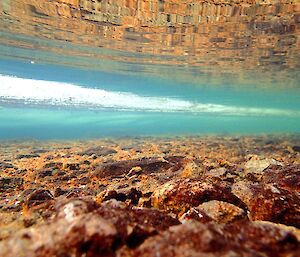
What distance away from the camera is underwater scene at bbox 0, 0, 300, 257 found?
7.99ft

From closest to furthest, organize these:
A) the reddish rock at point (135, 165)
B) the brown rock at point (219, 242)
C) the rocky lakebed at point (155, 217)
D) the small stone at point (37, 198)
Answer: the brown rock at point (219, 242) < the rocky lakebed at point (155, 217) < the small stone at point (37, 198) < the reddish rock at point (135, 165)

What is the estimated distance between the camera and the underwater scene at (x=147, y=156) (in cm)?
244

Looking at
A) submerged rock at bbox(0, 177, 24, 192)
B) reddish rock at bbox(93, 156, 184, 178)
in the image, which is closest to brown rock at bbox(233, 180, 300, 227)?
reddish rock at bbox(93, 156, 184, 178)

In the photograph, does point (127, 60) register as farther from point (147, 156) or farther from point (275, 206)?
point (275, 206)

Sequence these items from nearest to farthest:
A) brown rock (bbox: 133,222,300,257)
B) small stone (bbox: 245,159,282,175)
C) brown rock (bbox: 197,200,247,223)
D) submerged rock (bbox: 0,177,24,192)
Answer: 1. brown rock (bbox: 133,222,300,257)
2. brown rock (bbox: 197,200,247,223)
3. submerged rock (bbox: 0,177,24,192)
4. small stone (bbox: 245,159,282,175)

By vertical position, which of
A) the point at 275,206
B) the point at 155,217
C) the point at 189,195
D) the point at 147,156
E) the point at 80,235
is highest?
the point at 80,235

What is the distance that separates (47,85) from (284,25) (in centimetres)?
2734

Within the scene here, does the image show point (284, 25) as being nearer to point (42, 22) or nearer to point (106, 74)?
point (42, 22)

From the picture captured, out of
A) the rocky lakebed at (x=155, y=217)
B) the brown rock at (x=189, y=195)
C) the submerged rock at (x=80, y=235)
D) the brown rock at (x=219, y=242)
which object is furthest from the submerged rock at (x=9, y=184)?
the brown rock at (x=219, y=242)

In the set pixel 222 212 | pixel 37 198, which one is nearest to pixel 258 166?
pixel 222 212

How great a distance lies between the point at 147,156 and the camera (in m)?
13.4

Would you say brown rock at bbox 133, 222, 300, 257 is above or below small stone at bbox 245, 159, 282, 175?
above

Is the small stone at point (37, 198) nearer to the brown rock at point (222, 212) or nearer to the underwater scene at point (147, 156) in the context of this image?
the underwater scene at point (147, 156)

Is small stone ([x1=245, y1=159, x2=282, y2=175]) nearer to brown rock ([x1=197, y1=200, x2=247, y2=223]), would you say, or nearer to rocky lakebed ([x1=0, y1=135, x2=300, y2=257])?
rocky lakebed ([x1=0, y1=135, x2=300, y2=257])
